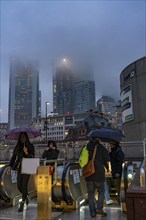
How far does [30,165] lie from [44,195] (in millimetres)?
1040

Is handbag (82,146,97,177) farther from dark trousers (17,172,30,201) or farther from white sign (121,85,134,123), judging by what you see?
white sign (121,85,134,123)

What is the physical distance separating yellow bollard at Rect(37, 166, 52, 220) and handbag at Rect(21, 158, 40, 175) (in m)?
0.69

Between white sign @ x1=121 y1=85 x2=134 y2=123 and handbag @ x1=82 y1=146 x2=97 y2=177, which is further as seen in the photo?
white sign @ x1=121 y1=85 x2=134 y2=123

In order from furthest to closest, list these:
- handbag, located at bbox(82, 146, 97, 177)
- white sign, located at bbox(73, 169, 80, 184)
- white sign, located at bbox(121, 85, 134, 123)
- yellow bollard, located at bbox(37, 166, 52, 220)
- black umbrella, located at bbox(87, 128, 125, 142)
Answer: white sign, located at bbox(121, 85, 134, 123)
white sign, located at bbox(73, 169, 80, 184)
black umbrella, located at bbox(87, 128, 125, 142)
handbag, located at bbox(82, 146, 97, 177)
yellow bollard, located at bbox(37, 166, 52, 220)

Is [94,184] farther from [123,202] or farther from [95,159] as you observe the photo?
[123,202]

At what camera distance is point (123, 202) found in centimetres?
651

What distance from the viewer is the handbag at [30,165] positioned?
587 cm

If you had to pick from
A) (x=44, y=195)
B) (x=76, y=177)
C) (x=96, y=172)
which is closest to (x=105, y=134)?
(x=96, y=172)

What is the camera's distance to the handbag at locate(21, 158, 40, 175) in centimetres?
587

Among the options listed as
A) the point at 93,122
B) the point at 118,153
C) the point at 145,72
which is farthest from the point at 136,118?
the point at 93,122

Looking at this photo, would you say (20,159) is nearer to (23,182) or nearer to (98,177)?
(23,182)

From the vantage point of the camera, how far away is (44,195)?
202 inches

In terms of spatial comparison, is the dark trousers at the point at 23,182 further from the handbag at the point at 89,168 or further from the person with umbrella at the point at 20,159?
the handbag at the point at 89,168

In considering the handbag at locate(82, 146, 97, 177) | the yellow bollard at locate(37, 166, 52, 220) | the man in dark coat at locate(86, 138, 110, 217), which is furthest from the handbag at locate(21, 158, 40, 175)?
the man in dark coat at locate(86, 138, 110, 217)
